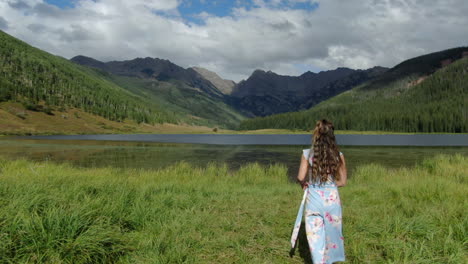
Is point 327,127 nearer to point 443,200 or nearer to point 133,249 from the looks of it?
point 133,249

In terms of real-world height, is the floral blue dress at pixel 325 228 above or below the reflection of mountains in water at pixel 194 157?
above

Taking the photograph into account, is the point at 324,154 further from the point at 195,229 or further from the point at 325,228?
the point at 195,229

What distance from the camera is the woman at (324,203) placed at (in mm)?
6199

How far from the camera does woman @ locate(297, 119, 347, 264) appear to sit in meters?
6.20

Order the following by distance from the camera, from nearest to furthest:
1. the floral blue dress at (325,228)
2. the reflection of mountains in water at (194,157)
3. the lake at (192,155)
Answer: the floral blue dress at (325,228), the reflection of mountains in water at (194,157), the lake at (192,155)

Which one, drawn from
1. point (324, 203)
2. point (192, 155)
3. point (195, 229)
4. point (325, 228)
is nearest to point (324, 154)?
point (324, 203)

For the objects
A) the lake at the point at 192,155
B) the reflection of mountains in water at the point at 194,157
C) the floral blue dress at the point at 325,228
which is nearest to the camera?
the floral blue dress at the point at 325,228

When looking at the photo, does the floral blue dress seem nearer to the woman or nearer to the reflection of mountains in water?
the woman

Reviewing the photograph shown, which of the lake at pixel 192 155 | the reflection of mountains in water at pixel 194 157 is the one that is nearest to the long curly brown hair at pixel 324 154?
the reflection of mountains in water at pixel 194 157

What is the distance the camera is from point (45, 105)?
614 feet

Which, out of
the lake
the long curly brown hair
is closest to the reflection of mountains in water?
the lake

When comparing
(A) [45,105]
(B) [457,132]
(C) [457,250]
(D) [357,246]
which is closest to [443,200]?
(C) [457,250]

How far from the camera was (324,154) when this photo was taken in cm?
628

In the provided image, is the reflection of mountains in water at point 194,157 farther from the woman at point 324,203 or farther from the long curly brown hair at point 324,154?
the long curly brown hair at point 324,154
